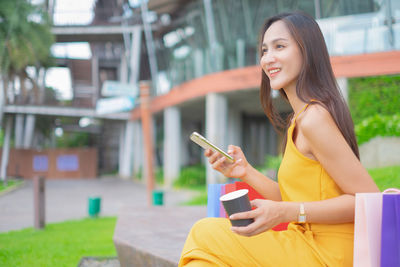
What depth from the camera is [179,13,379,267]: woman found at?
1.45 meters

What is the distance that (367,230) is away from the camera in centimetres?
141

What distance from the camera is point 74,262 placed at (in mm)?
4477

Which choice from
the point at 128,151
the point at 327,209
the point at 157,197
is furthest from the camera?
the point at 128,151

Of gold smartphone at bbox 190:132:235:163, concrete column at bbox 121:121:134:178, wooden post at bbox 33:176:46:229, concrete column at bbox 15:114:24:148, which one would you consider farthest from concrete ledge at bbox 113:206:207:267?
concrete column at bbox 15:114:24:148

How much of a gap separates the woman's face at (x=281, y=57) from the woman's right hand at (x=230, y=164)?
1.25 feet

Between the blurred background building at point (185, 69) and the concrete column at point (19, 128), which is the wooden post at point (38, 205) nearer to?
the blurred background building at point (185, 69)

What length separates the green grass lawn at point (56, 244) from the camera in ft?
14.8

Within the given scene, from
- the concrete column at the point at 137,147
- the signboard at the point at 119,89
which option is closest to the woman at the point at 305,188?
the signboard at the point at 119,89

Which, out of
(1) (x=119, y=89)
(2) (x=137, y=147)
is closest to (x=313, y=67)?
(1) (x=119, y=89)

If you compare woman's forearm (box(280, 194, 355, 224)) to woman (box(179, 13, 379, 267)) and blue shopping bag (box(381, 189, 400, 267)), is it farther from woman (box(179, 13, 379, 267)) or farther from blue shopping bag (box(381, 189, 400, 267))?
blue shopping bag (box(381, 189, 400, 267))

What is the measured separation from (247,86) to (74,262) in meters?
10.1

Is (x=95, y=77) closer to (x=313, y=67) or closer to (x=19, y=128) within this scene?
(x=19, y=128)

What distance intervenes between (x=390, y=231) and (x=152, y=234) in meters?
2.49

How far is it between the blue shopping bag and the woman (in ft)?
0.28
